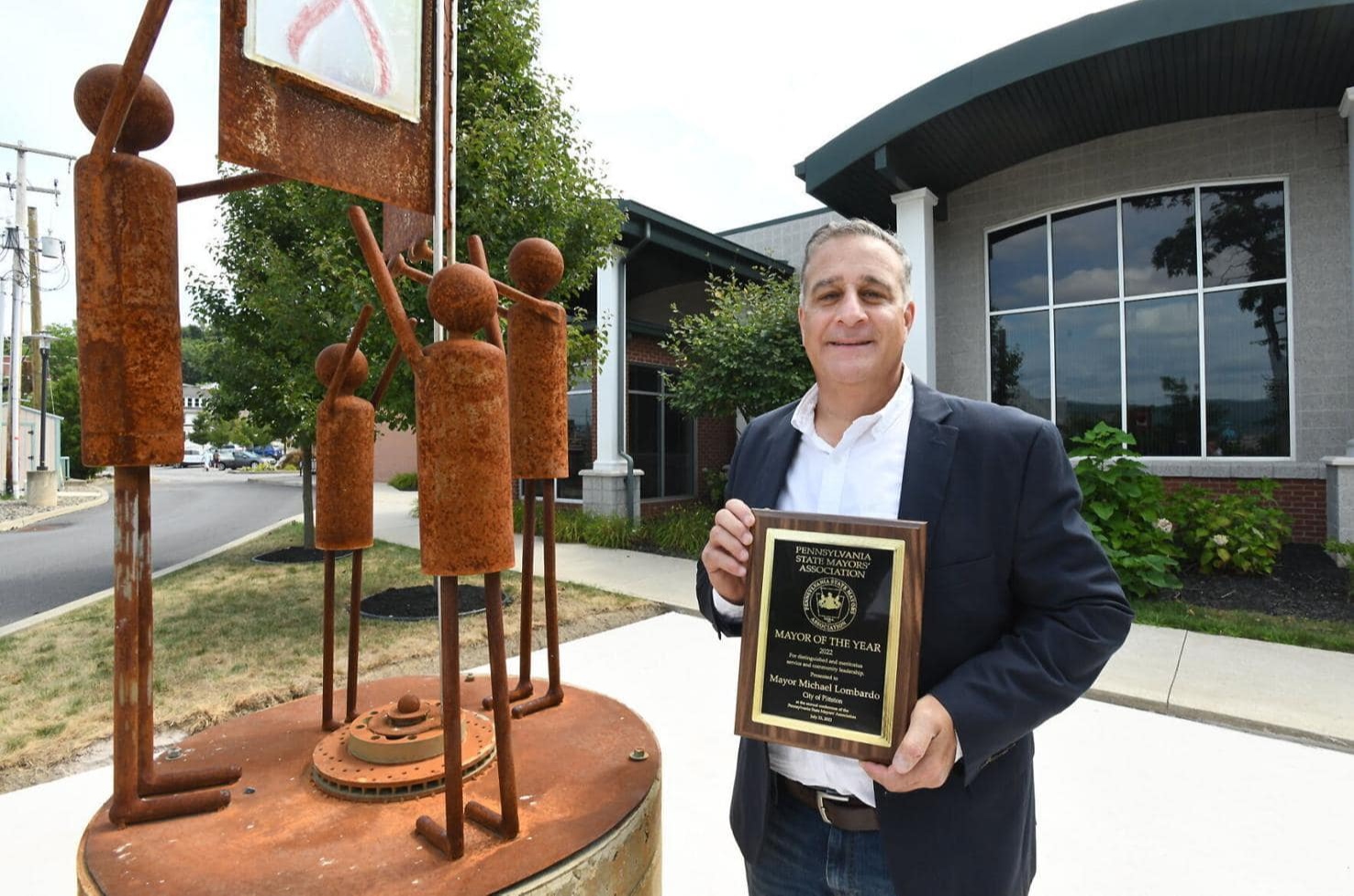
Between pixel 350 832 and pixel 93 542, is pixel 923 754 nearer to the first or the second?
pixel 350 832

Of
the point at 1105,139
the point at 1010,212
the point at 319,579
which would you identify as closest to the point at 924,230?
the point at 1010,212

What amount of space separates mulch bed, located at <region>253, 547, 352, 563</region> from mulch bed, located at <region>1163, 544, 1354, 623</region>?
9.47 m

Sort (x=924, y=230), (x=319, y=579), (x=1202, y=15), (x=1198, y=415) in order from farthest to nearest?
(x=924, y=230) < (x=1198, y=415) < (x=319, y=579) < (x=1202, y=15)

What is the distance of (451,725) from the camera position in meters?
1.24

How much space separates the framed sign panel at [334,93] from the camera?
1201 millimetres

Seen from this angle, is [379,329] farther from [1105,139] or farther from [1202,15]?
[1105,139]

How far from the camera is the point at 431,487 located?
3.85ft

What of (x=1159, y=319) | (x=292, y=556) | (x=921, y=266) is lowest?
(x=292, y=556)

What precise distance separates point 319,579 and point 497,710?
7339 mm

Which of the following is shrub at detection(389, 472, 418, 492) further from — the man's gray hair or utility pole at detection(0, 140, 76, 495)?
the man's gray hair

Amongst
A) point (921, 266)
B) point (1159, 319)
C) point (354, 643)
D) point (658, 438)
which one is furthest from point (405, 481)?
point (354, 643)

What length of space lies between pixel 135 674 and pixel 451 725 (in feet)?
2.05

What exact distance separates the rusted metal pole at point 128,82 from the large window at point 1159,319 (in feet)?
32.1

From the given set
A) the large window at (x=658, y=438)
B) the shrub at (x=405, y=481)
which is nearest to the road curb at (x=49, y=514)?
the shrub at (x=405, y=481)
